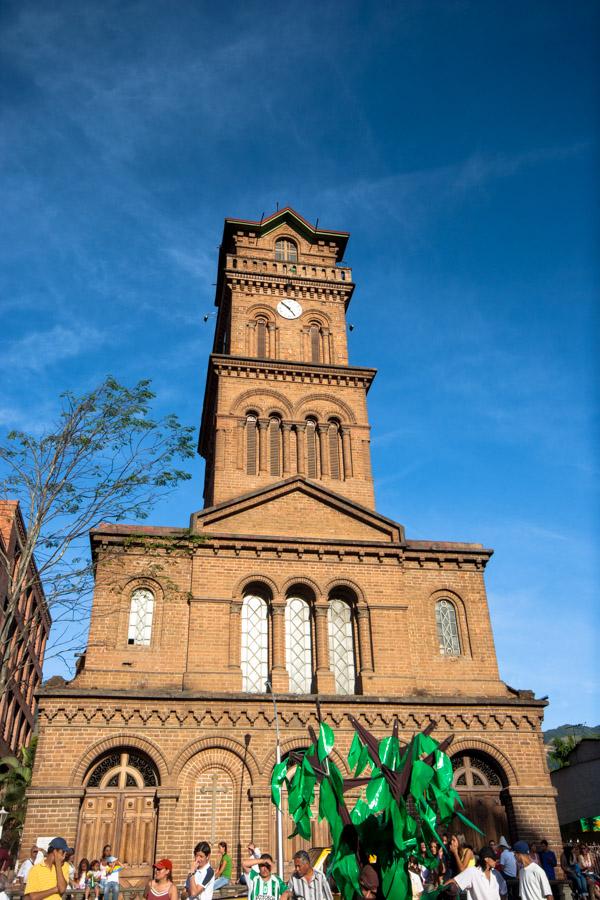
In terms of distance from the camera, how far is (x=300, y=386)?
28.1m

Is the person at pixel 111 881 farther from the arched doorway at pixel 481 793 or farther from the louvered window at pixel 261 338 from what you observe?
the louvered window at pixel 261 338

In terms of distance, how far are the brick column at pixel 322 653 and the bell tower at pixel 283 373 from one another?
492cm

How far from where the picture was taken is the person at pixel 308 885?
8.52 metres

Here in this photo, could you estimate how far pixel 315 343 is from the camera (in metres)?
30.3

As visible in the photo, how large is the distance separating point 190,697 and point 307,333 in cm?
1558

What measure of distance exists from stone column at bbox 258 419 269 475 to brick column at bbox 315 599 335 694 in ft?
18.6

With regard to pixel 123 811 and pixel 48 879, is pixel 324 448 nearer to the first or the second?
pixel 123 811

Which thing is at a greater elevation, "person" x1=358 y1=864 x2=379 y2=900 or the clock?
Answer: the clock

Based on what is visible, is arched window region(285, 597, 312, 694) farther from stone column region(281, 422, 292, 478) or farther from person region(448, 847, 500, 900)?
person region(448, 847, 500, 900)

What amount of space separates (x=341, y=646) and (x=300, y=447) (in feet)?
24.5

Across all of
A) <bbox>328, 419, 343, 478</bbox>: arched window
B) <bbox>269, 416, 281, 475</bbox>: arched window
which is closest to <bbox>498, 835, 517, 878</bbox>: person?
<bbox>328, 419, 343, 478</bbox>: arched window

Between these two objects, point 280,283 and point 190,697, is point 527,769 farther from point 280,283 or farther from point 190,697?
point 280,283

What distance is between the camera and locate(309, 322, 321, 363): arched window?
98.0ft

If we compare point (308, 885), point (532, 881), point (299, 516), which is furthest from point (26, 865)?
point (299, 516)
